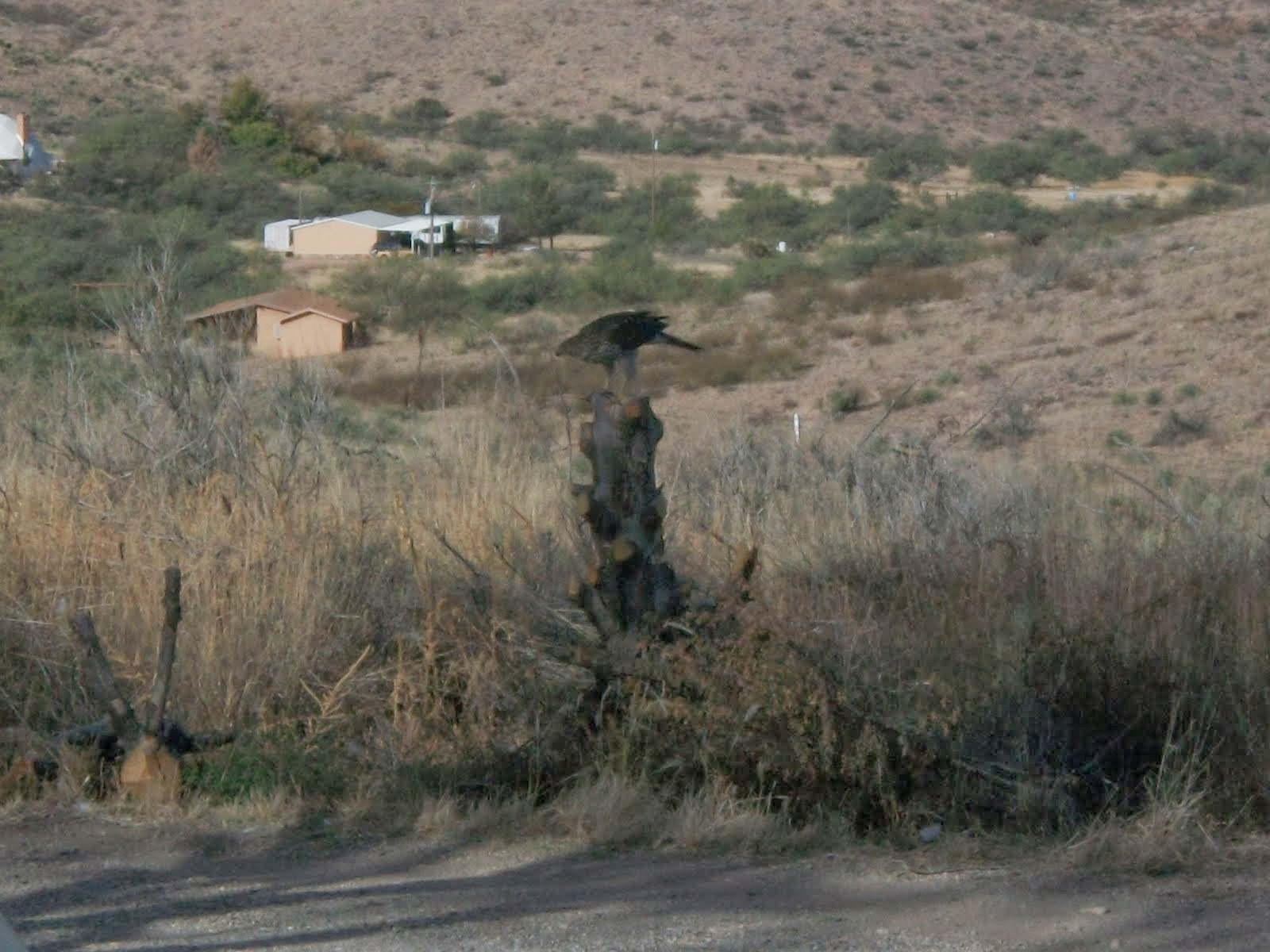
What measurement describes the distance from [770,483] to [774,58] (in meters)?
59.7

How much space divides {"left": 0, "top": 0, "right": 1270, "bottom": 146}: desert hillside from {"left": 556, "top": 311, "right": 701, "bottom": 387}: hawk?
188ft

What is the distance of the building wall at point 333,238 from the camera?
3897 centimetres

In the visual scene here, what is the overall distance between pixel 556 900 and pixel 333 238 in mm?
36242

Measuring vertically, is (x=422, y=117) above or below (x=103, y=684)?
above

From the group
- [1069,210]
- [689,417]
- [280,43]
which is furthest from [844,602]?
[280,43]

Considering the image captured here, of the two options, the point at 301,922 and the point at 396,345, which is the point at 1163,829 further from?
the point at 396,345

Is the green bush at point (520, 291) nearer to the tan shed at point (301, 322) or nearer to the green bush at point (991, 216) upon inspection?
the tan shed at point (301, 322)

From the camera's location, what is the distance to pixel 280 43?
68688mm

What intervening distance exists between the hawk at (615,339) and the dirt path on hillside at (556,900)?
1557 millimetres

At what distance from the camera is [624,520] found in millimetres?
5445

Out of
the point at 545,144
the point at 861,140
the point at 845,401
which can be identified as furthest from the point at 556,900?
the point at 861,140

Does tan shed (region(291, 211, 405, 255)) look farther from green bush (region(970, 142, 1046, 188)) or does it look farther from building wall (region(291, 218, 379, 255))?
green bush (region(970, 142, 1046, 188))

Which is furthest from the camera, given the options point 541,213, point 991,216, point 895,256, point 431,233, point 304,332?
point 541,213

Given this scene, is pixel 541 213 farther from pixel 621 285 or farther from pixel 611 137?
pixel 611 137
